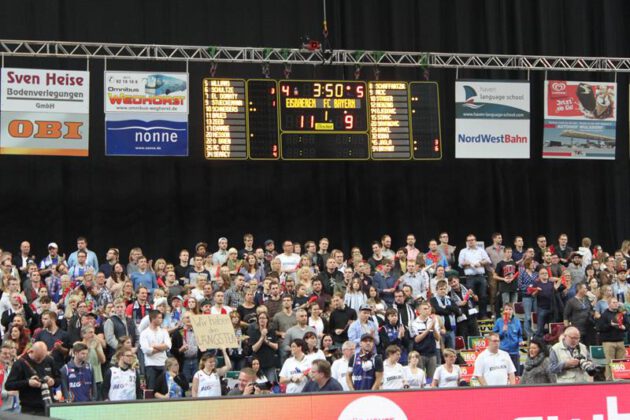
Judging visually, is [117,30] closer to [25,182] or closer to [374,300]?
[25,182]

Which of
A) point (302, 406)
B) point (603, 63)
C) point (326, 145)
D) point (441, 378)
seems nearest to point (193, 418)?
point (302, 406)

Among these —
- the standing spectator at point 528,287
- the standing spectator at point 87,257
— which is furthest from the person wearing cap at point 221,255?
the standing spectator at point 528,287

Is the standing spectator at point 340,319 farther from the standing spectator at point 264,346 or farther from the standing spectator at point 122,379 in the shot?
the standing spectator at point 122,379

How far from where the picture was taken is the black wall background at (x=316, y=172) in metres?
23.7

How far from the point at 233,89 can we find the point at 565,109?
6849 mm

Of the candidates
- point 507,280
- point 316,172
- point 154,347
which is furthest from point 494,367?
point 316,172

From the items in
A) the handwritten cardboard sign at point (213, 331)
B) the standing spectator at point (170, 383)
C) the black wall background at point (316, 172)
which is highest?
the black wall background at point (316, 172)

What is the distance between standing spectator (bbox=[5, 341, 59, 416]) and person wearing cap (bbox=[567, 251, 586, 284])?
11.4 m

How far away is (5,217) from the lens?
23250mm

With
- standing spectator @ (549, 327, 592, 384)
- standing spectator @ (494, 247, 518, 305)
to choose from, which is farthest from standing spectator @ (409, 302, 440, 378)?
standing spectator @ (494, 247, 518, 305)

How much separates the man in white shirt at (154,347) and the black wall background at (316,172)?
7.64m

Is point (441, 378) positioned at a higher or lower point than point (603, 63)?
lower

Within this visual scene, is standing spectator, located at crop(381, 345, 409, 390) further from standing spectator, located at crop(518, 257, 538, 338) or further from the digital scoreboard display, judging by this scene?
the digital scoreboard display

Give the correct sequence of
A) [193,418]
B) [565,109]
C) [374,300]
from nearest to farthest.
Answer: [193,418] → [374,300] → [565,109]
